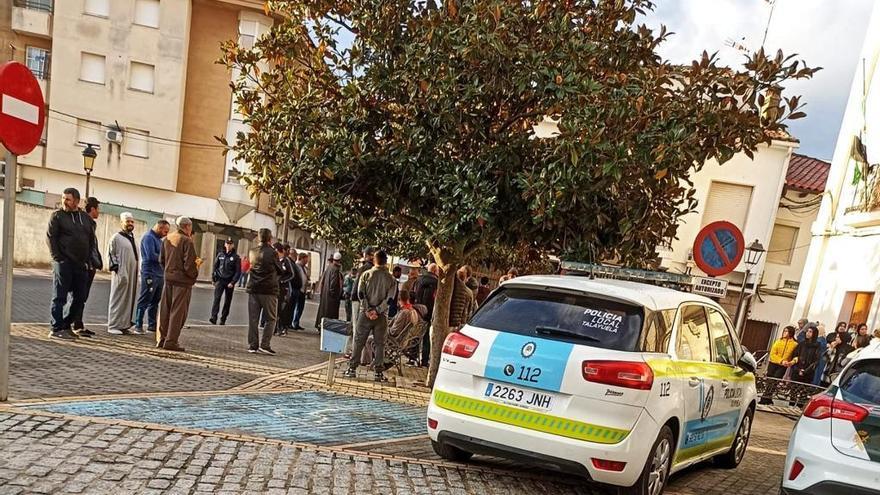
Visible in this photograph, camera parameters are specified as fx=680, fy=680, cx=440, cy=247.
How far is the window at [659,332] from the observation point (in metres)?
5.20

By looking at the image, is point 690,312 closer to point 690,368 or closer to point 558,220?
point 690,368

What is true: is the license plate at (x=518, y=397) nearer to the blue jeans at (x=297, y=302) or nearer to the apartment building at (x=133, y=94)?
the blue jeans at (x=297, y=302)

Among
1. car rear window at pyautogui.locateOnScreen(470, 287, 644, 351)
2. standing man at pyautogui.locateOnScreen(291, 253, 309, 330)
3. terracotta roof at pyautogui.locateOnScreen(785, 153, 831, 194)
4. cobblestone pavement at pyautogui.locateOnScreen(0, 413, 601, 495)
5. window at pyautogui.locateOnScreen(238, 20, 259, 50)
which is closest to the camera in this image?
cobblestone pavement at pyautogui.locateOnScreen(0, 413, 601, 495)

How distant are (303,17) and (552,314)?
570cm

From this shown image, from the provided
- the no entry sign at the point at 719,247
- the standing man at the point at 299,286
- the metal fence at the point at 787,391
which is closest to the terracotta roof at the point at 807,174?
the metal fence at the point at 787,391

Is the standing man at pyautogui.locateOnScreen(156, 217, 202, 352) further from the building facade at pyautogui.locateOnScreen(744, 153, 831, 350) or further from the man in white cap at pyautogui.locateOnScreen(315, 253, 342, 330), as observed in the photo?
the building facade at pyautogui.locateOnScreen(744, 153, 831, 350)

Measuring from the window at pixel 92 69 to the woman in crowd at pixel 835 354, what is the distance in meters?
32.6

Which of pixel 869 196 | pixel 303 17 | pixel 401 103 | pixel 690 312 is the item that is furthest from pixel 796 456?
pixel 869 196

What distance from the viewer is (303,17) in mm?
8945

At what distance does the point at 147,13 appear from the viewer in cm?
3294

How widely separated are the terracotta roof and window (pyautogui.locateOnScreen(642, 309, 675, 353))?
1013 inches

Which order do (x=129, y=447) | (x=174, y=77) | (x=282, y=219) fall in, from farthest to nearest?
(x=282, y=219) < (x=174, y=77) < (x=129, y=447)

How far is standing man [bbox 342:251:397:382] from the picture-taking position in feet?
31.7

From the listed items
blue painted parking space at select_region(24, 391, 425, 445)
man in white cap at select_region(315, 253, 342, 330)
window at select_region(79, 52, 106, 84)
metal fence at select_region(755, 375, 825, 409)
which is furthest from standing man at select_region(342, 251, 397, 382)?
window at select_region(79, 52, 106, 84)
